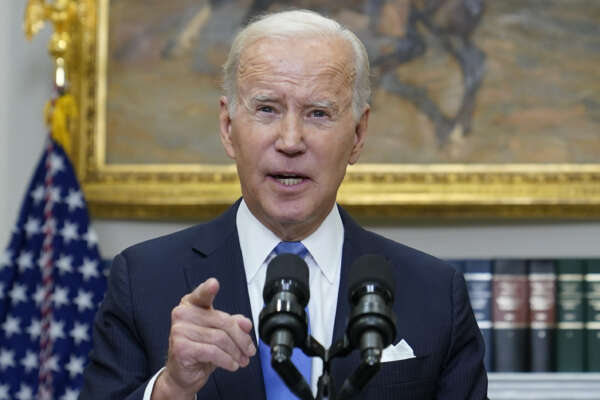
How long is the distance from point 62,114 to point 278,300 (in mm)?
3599

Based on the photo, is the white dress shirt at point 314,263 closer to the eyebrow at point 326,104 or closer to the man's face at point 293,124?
the man's face at point 293,124

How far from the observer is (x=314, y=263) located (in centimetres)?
254

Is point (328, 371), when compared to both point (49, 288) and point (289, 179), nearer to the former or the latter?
point (289, 179)

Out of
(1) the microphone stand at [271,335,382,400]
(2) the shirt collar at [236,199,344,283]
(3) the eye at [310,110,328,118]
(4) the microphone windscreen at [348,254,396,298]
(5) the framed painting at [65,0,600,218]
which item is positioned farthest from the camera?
(5) the framed painting at [65,0,600,218]

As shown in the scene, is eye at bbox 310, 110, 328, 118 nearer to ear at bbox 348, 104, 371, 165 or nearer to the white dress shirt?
ear at bbox 348, 104, 371, 165

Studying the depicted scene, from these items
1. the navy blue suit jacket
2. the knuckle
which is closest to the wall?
the navy blue suit jacket

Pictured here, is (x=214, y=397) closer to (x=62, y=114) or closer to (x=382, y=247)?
(x=382, y=247)

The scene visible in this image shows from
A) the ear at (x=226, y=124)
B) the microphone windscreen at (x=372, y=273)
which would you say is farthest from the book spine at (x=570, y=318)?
the microphone windscreen at (x=372, y=273)

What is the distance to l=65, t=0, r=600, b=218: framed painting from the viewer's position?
5117 mm

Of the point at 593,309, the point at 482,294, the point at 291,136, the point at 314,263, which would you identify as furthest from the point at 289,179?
the point at 593,309

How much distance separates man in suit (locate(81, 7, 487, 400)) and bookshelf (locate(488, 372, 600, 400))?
237cm

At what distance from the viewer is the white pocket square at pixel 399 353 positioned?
2404 mm

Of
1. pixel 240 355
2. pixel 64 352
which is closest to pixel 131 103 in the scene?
pixel 64 352

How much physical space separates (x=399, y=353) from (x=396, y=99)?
295 centimetres
